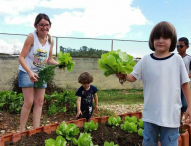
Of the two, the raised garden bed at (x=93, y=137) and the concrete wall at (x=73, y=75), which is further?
the concrete wall at (x=73, y=75)

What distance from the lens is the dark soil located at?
2.62 m

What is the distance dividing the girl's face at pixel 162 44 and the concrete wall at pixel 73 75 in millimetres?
8280

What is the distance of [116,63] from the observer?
202cm

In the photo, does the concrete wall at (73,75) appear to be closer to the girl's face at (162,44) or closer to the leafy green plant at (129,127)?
the leafy green plant at (129,127)

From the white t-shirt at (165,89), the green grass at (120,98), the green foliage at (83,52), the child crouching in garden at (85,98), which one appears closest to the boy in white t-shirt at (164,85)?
the white t-shirt at (165,89)

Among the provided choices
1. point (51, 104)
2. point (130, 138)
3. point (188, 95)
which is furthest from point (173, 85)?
point (51, 104)

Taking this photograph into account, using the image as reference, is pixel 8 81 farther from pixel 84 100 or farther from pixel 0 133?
pixel 84 100

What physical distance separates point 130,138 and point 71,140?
77 cm

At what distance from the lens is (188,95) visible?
2.20 m

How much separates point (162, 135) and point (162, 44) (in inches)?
35.0

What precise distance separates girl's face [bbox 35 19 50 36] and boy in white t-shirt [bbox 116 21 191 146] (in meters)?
1.52

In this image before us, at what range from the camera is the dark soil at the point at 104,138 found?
2625 millimetres

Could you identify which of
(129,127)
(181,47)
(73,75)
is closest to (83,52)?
(73,75)

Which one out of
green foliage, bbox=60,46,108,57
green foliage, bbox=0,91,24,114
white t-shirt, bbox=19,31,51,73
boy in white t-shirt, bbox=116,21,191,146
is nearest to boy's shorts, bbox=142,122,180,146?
boy in white t-shirt, bbox=116,21,191,146
